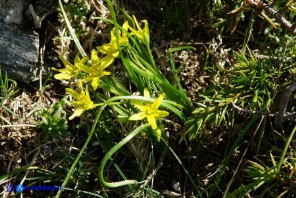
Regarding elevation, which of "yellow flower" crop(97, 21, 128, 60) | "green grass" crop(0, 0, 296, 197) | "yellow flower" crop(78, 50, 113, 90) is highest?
"yellow flower" crop(97, 21, 128, 60)

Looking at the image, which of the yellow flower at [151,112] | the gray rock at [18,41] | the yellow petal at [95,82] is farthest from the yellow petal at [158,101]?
the gray rock at [18,41]

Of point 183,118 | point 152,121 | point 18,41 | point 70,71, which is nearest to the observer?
point 152,121

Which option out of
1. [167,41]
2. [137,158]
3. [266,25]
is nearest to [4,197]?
[137,158]

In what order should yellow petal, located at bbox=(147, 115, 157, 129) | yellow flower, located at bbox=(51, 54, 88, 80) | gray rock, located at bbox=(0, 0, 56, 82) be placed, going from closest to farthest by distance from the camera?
yellow petal, located at bbox=(147, 115, 157, 129)
yellow flower, located at bbox=(51, 54, 88, 80)
gray rock, located at bbox=(0, 0, 56, 82)

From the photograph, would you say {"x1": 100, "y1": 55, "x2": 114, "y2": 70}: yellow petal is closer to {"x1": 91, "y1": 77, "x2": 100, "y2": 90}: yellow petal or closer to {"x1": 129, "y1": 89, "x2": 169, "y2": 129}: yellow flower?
{"x1": 91, "y1": 77, "x2": 100, "y2": 90}: yellow petal

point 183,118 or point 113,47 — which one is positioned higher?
point 113,47

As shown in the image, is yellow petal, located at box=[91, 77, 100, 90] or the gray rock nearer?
yellow petal, located at box=[91, 77, 100, 90]

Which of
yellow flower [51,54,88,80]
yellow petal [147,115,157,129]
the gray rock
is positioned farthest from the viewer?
the gray rock

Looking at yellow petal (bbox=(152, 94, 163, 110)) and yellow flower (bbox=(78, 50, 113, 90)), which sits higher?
yellow flower (bbox=(78, 50, 113, 90))

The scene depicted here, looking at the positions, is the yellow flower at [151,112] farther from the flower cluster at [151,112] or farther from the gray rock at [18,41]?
the gray rock at [18,41]

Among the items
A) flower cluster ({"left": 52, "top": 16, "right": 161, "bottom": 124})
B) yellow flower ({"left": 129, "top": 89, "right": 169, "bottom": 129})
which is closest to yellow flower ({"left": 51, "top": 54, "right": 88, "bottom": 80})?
flower cluster ({"left": 52, "top": 16, "right": 161, "bottom": 124})

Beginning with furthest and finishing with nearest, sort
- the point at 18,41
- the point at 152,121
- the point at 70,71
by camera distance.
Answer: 1. the point at 18,41
2. the point at 70,71
3. the point at 152,121

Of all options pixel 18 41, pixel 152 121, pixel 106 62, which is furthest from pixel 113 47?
pixel 18 41

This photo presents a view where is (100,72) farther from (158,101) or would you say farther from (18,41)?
(18,41)
